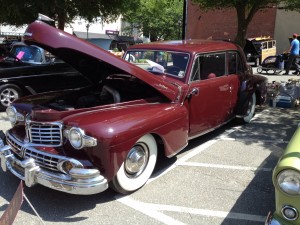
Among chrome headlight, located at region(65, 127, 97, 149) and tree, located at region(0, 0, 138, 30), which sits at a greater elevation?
tree, located at region(0, 0, 138, 30)

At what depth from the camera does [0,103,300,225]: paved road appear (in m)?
3.43

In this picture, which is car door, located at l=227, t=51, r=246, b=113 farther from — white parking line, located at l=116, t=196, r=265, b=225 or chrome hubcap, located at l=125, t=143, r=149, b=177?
white parking line, located at l=116, t=196, r=265, b=225

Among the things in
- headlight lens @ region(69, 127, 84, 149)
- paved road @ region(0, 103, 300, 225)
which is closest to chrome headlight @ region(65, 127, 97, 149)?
headlight lens @ region(69, 127, 84, 149)

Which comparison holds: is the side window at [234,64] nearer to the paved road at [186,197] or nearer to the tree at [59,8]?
the paved road at [186,197]

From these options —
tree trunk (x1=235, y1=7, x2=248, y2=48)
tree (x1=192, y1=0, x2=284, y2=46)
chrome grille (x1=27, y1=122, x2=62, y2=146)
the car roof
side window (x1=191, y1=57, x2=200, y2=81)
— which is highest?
tree (x1=192, y1=0, x2=284, y2=46)

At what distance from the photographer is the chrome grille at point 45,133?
3598 millimetres

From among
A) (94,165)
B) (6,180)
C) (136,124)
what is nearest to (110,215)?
(94,165)

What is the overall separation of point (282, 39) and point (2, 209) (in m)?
26.6

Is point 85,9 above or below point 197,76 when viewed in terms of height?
above

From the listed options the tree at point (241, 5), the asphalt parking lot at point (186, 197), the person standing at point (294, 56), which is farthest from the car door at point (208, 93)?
the person standing at point (294, 56)

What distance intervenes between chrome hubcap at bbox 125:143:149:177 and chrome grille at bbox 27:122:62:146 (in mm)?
750

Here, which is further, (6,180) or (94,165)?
(6,180)

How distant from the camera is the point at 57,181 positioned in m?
3.34

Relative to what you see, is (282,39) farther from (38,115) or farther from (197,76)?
(38,115)
